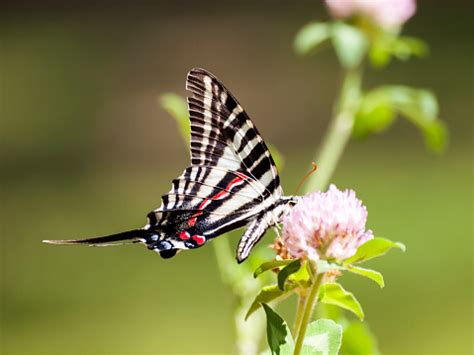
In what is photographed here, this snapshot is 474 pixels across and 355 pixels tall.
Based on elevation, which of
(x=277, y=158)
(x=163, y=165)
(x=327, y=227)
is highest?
(x=163, y=165)

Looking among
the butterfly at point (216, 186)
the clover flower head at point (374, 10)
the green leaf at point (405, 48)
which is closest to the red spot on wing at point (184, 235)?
the butterfly at point (216, 186)

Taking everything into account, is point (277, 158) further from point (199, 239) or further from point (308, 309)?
point (308, 309)

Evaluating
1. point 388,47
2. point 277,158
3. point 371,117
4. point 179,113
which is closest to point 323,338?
point 277,158

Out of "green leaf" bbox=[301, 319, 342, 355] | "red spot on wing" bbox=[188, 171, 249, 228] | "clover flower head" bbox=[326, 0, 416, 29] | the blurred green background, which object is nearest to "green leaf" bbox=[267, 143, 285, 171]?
"red spot on wing" bbox=[188, 171, 249, 228]

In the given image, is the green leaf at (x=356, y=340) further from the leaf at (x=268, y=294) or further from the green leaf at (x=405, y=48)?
the green leaf at (x=405, y=48)

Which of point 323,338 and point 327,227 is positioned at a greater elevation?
point 327,227
